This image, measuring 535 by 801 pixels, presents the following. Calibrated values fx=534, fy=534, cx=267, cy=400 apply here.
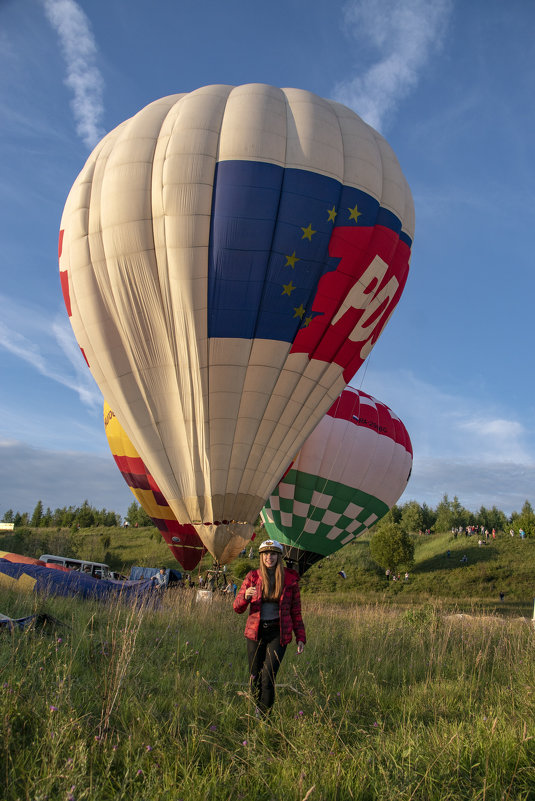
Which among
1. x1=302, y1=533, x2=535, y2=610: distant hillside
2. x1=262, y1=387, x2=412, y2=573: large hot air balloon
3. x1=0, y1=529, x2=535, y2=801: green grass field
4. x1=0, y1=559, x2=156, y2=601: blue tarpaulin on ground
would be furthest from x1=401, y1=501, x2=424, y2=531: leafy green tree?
x1=0, y1=529, x2=535, y2=801: green grass field

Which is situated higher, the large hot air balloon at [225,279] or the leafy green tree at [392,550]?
the large hot air balloon at [225,279]

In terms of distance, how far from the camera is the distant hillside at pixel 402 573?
30.3 m

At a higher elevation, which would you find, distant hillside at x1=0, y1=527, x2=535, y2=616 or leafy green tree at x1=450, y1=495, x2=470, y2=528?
leafy green tree at x1=450, y1=495, x2=470, y2=528

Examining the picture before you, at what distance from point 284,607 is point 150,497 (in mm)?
14535

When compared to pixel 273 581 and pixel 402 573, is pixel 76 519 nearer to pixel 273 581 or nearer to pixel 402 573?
pixel 402 573

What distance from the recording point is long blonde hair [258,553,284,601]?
13.6ft

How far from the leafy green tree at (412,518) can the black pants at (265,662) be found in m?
60.0

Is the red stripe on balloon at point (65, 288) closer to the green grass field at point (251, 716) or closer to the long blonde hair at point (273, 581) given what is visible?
the green grass field at point (251, 716)

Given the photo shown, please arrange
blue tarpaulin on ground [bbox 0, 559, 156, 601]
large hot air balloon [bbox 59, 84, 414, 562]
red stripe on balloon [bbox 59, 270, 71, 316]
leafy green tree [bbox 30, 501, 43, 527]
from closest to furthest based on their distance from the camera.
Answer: blue tarpaulin on ground [bbox 0, 559, 156, 601], large hot air balloon [bbox 59, 84, 414, 562], red stripe on balloon [bbox 59, 270, 71, 316], leafy green tree [bbox 30, 501, 43, 527]

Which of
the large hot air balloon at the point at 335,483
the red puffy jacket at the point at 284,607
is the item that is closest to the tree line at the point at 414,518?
the large hot air balloon at the point at 335,483

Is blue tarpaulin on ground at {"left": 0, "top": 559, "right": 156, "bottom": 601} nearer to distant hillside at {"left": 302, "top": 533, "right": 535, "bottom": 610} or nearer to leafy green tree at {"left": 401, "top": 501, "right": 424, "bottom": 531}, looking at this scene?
distant hillside at {"left": 302, "top": 533, "right": 535, "bottom": 610}

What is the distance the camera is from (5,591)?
7980mm

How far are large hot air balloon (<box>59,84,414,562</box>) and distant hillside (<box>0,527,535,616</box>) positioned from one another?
1456 cm

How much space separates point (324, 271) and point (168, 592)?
263 inches
